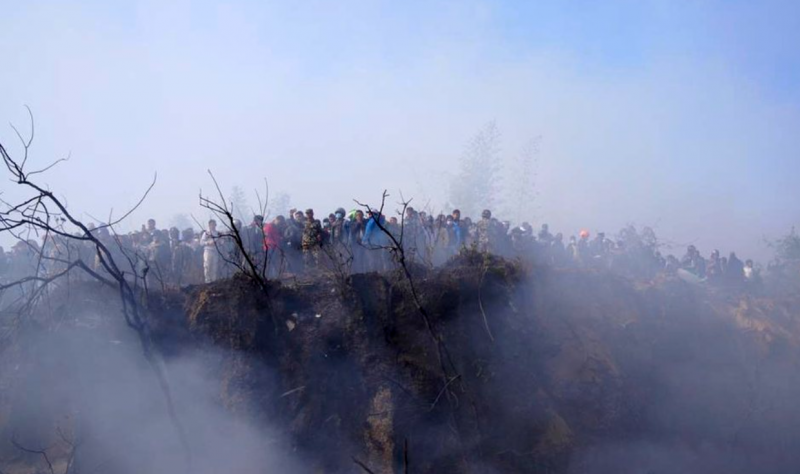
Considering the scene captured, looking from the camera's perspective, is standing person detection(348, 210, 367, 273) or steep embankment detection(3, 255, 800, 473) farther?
standing person detection(348, 210, 367, 273)

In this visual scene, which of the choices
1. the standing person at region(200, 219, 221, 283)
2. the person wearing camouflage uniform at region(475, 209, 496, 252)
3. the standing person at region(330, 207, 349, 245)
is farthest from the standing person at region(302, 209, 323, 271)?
the person wearing camouflage uniform at region(475, 209, 496, 252)

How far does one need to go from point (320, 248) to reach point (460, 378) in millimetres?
2794

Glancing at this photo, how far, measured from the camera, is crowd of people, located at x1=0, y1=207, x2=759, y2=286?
33.7ft

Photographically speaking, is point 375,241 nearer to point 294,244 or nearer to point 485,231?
point 294,244

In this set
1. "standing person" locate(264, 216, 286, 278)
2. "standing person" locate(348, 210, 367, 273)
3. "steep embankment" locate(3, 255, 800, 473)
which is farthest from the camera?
"standing person" locate(348, 210, 367, 273)

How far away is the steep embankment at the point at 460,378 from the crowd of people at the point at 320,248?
0.66 meters

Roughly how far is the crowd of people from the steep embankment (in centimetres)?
66

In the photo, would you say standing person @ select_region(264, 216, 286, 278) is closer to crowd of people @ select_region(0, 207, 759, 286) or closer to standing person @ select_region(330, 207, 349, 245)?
crowd of people @ select_region(0, 207, 759, 286)

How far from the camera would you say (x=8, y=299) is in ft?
41.1

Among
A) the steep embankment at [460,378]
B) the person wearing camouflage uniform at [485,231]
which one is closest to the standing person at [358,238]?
the steep embankment at [460,378]

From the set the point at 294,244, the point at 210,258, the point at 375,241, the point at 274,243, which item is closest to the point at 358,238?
the point at 375,241

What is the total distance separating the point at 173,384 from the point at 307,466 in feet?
6.54

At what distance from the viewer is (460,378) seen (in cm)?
886

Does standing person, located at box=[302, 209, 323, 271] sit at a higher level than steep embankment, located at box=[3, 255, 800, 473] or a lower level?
higher
